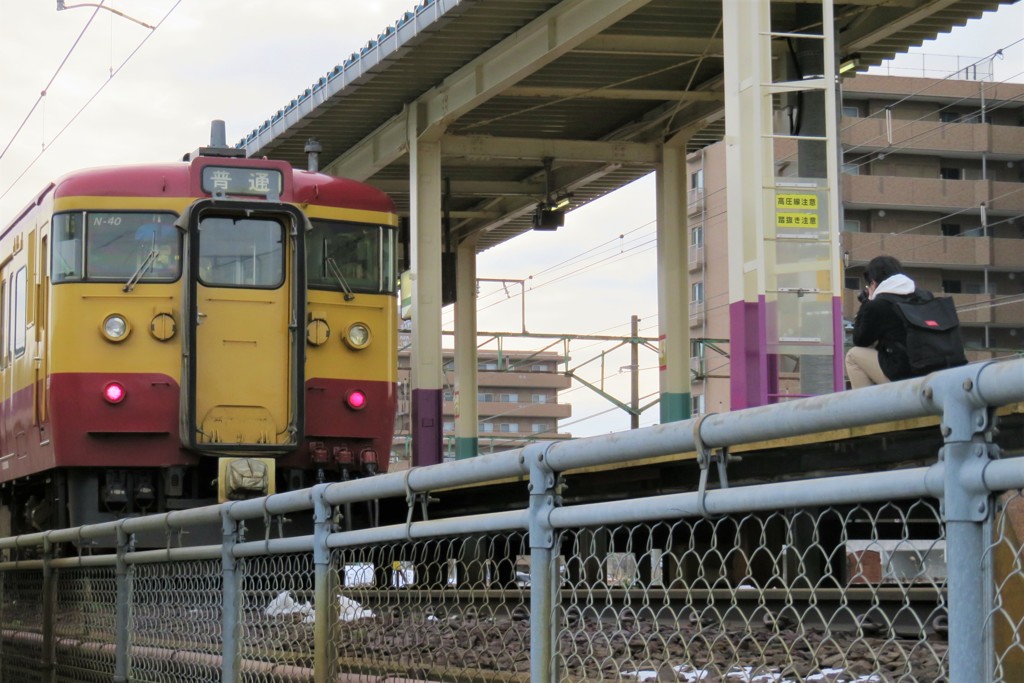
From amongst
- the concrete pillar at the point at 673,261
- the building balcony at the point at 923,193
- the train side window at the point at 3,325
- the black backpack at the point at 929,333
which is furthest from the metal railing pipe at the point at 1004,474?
the building balcony at the point at 923,193

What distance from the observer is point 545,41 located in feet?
55.3

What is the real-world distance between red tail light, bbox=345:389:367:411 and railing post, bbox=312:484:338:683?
29.2 feet

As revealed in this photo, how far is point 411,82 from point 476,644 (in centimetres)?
1493

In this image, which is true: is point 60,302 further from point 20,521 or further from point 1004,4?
point 1004,4

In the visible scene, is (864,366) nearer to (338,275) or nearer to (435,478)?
(338,275)

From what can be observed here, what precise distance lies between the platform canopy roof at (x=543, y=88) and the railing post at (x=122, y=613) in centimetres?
985

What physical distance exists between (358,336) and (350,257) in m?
0.71

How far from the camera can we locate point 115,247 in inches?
508

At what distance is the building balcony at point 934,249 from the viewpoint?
67.2 metres

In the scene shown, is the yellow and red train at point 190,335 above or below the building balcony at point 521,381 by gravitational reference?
below

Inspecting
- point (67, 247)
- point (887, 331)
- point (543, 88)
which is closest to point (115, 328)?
point (67, 247)

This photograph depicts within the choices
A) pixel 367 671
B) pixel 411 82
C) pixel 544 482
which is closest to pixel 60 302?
pixel 411 82

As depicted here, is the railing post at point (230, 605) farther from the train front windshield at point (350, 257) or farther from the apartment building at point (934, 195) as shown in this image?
the apartment building at point (934, 195)

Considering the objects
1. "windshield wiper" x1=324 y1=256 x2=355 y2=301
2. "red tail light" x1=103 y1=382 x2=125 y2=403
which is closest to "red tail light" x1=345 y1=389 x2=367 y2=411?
"windshield wiper" x1=324 y1=256 x2=355 y2=301
